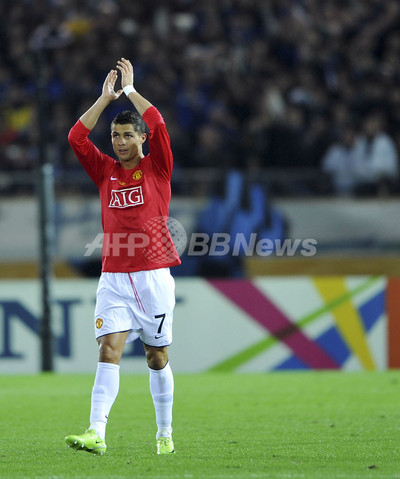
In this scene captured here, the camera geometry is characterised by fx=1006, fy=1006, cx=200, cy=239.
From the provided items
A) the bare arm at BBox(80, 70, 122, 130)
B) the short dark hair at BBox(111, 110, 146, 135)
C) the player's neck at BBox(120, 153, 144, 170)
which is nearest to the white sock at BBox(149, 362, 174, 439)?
the player's neck at BBox(120, 153, 144, 170)

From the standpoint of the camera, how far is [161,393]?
23.1 feet

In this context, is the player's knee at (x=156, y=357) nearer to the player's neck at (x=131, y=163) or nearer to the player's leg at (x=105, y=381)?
the player's leg at (x=105, y=381)

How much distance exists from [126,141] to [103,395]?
177 cm

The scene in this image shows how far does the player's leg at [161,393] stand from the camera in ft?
23.0

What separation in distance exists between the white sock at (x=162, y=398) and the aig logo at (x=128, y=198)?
1184 millimetres

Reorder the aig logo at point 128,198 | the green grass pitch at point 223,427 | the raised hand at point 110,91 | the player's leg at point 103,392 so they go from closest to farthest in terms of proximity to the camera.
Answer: the green grass pitch at point 223,427, the player's leg at point 103,392, the aig logo at point 128,198, the raised hand at point 110,91

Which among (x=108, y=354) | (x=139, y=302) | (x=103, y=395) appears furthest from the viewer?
(x=139, y=302)

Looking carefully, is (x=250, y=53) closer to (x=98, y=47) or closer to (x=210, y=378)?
(x=98, y=47)

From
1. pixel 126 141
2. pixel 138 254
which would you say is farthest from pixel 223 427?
pixel 126 141

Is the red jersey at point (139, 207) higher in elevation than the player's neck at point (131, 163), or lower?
lower

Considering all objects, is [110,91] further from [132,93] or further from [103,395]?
[103,395]

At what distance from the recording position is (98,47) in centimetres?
1920

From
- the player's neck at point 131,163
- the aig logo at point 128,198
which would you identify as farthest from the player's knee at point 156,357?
the player's neck at point 131,163

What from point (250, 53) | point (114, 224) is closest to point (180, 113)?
point (250, 53)
